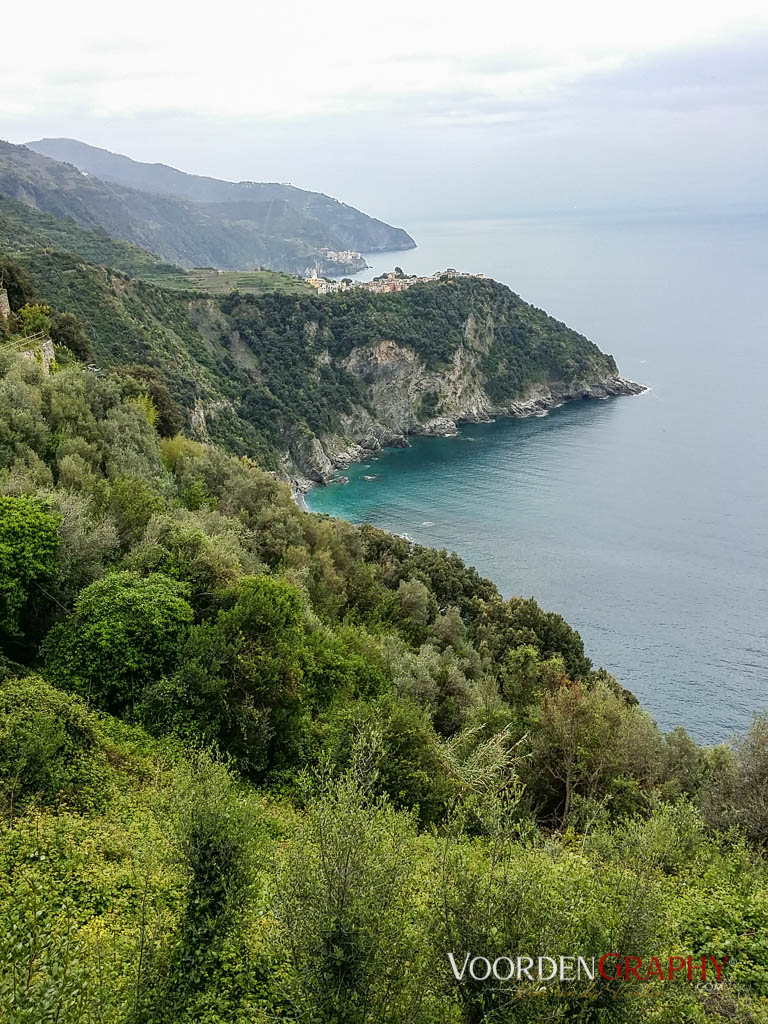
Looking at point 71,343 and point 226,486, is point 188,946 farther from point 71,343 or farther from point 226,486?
point 71,343

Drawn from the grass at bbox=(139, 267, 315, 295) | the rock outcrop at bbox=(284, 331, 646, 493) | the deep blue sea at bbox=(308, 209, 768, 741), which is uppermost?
the grass at bbox=(139, 267, 315, 295)

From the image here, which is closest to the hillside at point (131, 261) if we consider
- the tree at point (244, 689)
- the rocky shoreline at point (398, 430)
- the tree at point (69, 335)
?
the rocky shoreline at point (398, 430)

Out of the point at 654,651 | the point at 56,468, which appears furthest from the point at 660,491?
the point at 56,468

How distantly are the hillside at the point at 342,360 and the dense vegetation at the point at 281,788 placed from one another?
5225cm

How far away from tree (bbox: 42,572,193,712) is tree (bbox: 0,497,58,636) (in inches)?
42.5

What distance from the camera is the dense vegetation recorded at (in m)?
7.65

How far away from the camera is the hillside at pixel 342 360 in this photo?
284 feet

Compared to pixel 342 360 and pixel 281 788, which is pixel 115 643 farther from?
pixel 342 360

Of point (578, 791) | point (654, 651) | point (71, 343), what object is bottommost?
point (654, 651)

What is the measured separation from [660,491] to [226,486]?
60804mm

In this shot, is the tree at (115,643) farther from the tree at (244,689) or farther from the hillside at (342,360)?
the hillside at (342,360)

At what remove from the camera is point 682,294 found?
197m

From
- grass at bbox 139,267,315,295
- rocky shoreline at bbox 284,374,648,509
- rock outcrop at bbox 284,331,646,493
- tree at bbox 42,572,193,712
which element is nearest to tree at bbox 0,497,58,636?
tree at bbox 42,572,193,712

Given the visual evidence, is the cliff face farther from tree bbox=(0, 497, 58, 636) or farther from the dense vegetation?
tree bbox=(0, 497, 58, 636)
